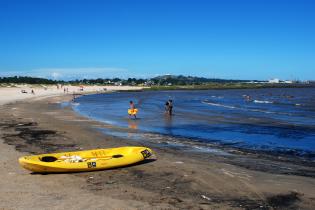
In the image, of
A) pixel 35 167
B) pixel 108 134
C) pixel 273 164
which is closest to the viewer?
pixel 35 167

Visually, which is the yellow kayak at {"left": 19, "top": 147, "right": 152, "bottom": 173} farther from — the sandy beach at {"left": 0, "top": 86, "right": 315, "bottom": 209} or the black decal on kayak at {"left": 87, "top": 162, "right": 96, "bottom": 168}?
the sandy beach at {"left": 0, "top": 86, "right": 315, "bottom": 209}

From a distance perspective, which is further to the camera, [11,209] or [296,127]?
[296,127]

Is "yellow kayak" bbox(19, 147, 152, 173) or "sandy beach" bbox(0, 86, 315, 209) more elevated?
"yellow kayak" bbox(19, 147, 152, 173)

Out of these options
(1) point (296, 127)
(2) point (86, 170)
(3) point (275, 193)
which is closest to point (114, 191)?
(2) point (86, 170)

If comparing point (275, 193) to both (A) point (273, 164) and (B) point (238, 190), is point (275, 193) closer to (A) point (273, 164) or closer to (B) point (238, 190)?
(B) point (238, 190)

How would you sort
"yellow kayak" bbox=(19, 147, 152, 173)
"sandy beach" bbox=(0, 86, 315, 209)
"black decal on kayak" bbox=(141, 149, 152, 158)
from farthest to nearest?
"black decal on kayak" bbox=(141, 149, 152, 158) < "yellow kayak" bbox=(19, 147, 152, 173) < "sandy beach" bbox=(0, 86, 315, 209)

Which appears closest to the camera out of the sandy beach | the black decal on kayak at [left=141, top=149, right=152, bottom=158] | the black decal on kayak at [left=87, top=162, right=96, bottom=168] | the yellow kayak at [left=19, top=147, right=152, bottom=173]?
the sandy beach

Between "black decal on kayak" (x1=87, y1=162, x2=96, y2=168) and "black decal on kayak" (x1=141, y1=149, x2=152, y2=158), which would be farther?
"black decal on kayak" (x1=141, y1=149, x2=152, y2=158)

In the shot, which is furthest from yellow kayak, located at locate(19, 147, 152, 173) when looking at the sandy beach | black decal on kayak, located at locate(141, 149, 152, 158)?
the sandy beach

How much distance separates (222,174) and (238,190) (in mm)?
1881

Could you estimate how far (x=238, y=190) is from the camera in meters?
12.1

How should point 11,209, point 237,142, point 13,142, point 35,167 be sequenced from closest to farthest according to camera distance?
point 11,209 < point 35,167 < point 13,142 < point 237,142

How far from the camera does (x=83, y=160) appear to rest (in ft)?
48.7

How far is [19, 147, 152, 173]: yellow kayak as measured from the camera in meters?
13.5
